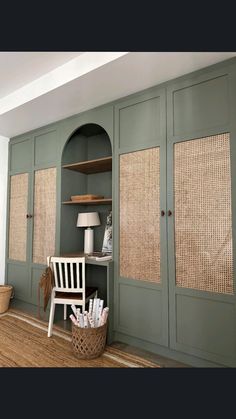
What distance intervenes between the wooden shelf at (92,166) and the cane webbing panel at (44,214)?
11.4 inches

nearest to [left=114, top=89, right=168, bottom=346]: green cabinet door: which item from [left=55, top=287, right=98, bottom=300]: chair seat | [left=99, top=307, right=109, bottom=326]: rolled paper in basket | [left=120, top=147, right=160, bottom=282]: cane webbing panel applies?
[left=120, top=147, right=160, bottom=282]: cane webbing panel

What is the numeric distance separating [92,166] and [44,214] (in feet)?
2.92

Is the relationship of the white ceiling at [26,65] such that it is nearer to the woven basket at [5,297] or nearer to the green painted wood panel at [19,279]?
the green painted wood panel at [19,279]

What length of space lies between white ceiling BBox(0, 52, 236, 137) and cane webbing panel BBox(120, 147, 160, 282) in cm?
63

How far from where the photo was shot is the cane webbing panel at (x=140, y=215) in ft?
6.98

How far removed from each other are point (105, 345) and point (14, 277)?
1.80 meters

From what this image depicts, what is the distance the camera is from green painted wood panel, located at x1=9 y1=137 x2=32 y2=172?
331cm

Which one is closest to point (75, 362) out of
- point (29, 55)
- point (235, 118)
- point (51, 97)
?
point (235, 118)

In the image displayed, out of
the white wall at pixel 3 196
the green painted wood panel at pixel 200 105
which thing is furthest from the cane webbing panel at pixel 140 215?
the white wall at pixel 3 196

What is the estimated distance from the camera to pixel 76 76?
2.05 metres

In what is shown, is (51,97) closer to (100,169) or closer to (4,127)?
(100,169)

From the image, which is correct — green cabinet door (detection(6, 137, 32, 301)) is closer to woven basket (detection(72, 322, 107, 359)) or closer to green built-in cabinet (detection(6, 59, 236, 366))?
green built-in cabinet (detection(6, 59, 236, 366))

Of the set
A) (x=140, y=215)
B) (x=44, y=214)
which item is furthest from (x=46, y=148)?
(x=140, y=215)

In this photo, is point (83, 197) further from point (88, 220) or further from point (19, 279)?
point (19, 279)
